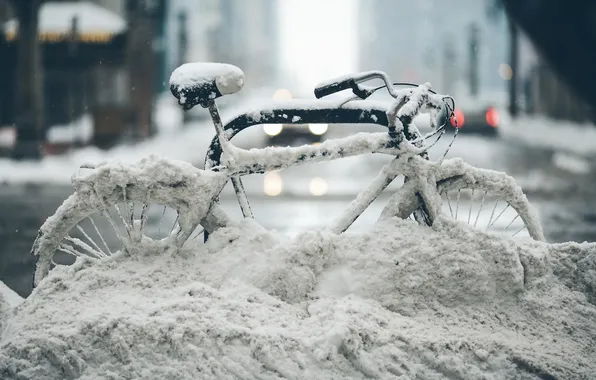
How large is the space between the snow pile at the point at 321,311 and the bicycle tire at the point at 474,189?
0.52ft

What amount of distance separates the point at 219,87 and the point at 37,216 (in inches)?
271

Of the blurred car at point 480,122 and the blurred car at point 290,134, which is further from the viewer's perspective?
the blurred car at point 480,122

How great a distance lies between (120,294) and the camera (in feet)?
12.2

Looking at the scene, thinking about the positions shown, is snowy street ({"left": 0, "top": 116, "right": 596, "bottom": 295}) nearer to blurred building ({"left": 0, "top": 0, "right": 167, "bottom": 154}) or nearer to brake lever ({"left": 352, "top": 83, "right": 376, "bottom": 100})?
brake lever ({"left": 352, "top": 83, "right": 376, "bottom": 100})

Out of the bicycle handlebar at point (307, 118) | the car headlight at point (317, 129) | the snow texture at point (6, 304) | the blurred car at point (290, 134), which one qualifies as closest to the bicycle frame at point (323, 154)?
the bicycle handlebar at point (307, 118)

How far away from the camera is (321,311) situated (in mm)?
3670

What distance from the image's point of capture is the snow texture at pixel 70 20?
25.8 meters

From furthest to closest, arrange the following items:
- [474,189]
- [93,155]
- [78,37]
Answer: [78,37] < [93,155] < [474,189]

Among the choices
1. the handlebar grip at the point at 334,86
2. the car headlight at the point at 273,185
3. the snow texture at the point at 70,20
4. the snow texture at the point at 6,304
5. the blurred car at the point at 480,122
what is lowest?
the blurred car at the point at 480,122

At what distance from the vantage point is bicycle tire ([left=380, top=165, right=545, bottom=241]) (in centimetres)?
417

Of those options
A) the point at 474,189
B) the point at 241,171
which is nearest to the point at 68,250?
the point at 241,171

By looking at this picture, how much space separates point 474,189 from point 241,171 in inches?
53.7

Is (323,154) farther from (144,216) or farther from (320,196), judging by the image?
(320,196)

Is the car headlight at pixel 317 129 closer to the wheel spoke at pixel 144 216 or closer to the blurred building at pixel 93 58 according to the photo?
the blurred building at pixel 93 58
